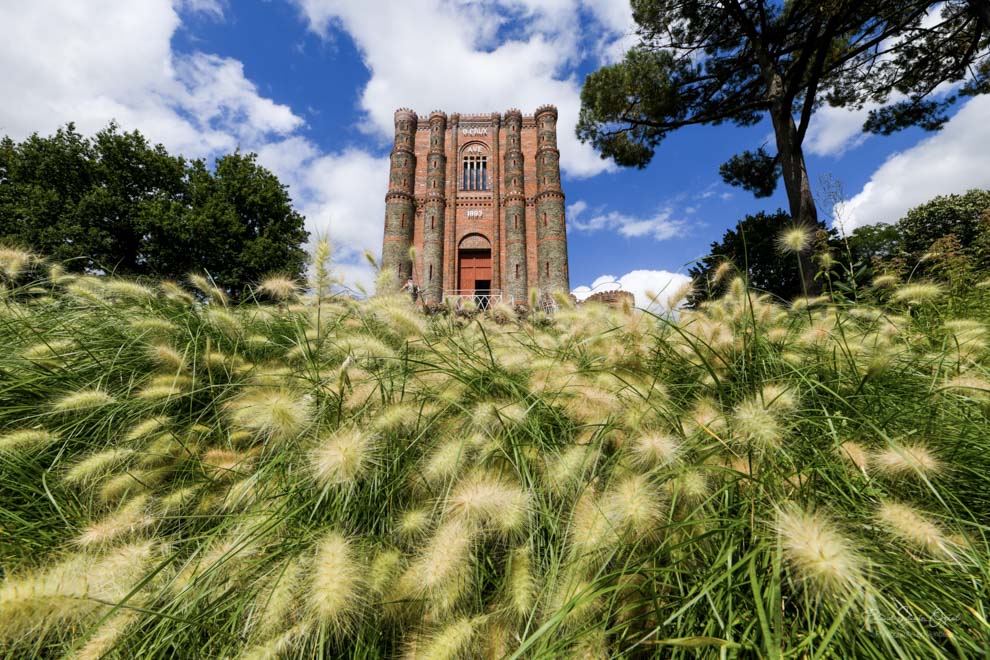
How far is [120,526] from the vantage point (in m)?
1.03

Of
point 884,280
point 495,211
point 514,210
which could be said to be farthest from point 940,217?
point 884,280

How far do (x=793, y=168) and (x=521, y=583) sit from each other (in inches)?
364

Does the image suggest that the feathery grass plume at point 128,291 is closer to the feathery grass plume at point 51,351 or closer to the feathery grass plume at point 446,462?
the feathery grass plume at point 51,351

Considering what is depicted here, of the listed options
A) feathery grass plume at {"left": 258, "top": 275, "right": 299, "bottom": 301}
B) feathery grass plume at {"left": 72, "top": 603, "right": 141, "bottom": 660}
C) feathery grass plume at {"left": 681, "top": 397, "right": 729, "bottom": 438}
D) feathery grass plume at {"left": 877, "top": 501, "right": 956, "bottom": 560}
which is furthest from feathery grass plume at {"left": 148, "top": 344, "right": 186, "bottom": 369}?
feathery grass plume at {"left": 877, "top": 501, "right": 956, "bottom": 560}

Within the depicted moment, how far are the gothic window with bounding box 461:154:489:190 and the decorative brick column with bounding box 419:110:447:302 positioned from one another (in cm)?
125

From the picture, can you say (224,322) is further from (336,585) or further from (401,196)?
(401,196)

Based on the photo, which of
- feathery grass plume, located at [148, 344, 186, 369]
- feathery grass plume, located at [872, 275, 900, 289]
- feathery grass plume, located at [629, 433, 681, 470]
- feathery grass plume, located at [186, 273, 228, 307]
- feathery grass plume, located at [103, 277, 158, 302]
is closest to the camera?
feathery grass plume, located at [629, 433, 681, 470]

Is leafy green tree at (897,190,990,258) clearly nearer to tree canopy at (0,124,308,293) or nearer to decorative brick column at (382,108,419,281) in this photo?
decorative brick column at (382,108,419,281)

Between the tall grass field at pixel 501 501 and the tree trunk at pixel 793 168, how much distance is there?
23.6 feet

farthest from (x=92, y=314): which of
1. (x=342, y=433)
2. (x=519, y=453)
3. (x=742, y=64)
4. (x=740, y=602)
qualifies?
(x=742, y=64)

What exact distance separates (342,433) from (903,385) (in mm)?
1772

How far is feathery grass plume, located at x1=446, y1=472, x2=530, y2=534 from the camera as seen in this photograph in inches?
35.4

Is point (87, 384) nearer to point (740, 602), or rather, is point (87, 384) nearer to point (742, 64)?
point (740, 602)

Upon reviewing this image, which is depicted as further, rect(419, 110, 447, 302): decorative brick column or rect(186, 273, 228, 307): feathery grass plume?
rect(419, 110, 447, 302): decorative brick column
